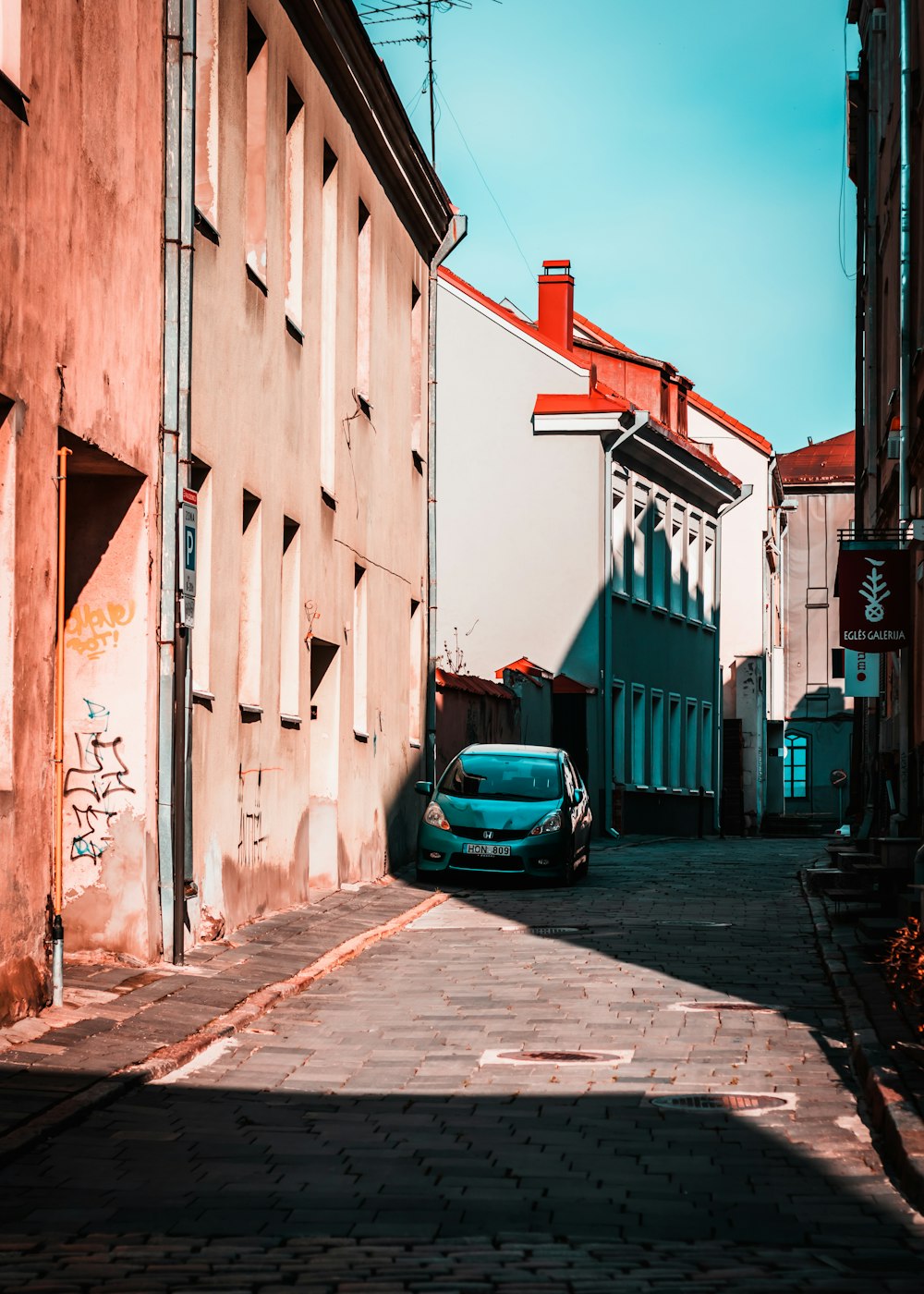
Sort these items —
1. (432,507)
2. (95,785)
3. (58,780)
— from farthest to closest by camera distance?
1. (432,507)
2. (95,785)
3. (58,780)

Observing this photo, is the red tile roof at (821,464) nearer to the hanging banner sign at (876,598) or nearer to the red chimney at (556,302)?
the red chimney at (556,302)

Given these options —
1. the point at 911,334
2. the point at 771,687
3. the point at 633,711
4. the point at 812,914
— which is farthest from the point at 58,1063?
the point at 771,687

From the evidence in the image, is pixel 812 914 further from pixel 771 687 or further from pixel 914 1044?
pixel 771 687

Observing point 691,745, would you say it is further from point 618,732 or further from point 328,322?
point 328,322

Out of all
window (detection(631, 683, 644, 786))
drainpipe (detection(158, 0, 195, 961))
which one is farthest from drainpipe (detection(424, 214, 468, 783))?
window (detection(631, 683, 644, 786))

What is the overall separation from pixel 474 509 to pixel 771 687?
23328 millimetres

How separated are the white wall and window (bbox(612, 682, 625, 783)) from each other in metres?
1.44

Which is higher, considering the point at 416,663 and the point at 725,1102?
the point at 416,663

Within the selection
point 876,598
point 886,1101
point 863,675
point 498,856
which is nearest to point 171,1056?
point 886,1101

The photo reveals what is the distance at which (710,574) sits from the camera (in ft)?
156

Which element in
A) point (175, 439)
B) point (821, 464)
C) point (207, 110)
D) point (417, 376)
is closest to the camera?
point (175, 439)

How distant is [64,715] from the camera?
12.7 meters

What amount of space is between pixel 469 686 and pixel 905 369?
10432 millimetres

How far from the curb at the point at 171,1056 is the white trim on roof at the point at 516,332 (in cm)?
2352
